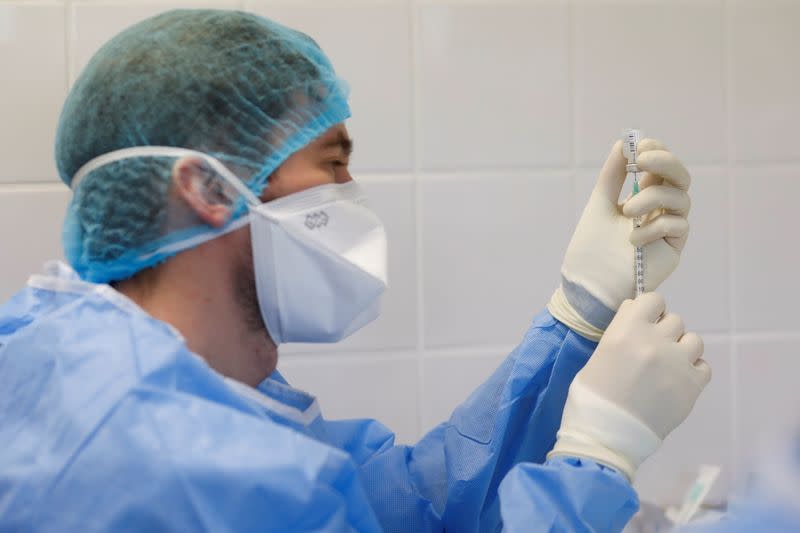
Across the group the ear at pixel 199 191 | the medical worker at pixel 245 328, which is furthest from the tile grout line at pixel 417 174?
the ear at pixel 199 191

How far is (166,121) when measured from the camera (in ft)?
2.72

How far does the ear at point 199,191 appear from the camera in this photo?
32.6 inches

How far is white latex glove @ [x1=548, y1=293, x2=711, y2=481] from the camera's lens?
2.73ft

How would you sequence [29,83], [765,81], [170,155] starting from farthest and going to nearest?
[765,81], [29,83], [170,155]

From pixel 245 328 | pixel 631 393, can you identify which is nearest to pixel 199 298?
pixel 245 328

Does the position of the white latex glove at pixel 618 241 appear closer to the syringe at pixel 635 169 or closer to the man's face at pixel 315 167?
the syringe at pixel 635 169

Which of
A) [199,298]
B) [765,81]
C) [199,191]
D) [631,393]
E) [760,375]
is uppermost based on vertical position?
[765,81]

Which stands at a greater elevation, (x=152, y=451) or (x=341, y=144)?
(x=341, y=144)

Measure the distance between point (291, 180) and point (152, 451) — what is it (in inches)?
13.8

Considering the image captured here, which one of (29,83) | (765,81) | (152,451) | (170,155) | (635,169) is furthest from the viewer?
(765,81)

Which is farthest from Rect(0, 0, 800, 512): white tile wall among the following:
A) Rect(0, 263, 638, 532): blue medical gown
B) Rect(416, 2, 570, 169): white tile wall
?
Rect(0, 263, 638, 532): blue medical gown

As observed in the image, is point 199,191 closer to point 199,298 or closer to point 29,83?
point 199,298

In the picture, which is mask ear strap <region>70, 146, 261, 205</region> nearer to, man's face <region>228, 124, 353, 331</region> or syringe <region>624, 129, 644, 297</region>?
man's face <region>228, 124, 353, 331</region>

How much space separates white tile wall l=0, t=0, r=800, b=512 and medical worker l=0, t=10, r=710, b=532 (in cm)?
27
